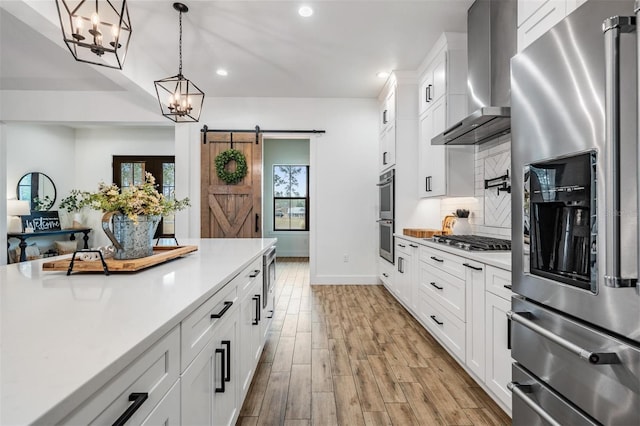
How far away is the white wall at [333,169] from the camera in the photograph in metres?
4.97

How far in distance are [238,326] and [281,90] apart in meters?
3.92

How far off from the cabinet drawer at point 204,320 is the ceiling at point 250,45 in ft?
8.15

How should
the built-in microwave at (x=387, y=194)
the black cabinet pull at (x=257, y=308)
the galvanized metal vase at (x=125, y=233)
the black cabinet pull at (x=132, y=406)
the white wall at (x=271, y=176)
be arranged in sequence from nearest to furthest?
the black cabinet pull at (x=132, y=406) < the galvanized metal vase at (x=125, y=233) < the black cabinet pull at (x=257, y=308) < the built-in microwave at (x=387, y=194) < the white wall at (x=271, y=176)

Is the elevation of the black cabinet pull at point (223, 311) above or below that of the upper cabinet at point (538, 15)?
below

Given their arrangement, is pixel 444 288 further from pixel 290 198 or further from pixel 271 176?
pixel 271 176

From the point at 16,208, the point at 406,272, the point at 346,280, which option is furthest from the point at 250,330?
the point at 16,208

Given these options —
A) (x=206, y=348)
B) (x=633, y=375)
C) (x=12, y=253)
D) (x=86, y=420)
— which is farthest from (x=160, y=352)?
(x=12, y=253)

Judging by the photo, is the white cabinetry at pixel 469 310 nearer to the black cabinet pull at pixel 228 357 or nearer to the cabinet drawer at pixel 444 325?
the cabinet drawer at pixel 444 325

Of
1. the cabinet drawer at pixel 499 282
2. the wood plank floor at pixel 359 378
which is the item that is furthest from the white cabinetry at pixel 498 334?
the wood plank floor at pixel 359 378

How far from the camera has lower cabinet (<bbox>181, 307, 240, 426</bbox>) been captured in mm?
945

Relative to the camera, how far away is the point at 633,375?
820 mm

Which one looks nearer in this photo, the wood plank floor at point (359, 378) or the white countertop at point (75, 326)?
the white countertop at point (75, 326)

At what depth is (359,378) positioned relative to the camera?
7.08 ft

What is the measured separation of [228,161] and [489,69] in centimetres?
366
